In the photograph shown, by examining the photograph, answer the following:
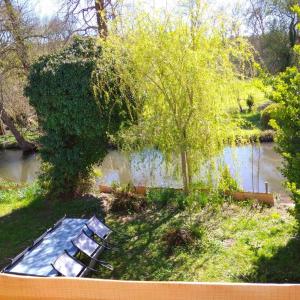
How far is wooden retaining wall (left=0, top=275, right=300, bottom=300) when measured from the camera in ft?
7.93

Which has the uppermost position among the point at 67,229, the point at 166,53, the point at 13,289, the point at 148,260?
the point at 166,53

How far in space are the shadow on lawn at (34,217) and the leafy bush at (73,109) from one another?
0.53 meters

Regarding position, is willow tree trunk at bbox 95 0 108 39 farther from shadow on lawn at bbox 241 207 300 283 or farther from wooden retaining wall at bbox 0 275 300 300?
wooden retaining wall at bbox 0 275 300 300

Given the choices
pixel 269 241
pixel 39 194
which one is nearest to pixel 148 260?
pixel 269 241

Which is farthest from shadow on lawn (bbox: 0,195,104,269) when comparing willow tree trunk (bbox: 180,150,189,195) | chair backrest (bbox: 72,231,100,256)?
willow tree trunk (bbox: 180,150,189,195)

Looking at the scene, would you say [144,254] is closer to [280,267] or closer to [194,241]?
[194,241]

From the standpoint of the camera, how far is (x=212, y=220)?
8133mm

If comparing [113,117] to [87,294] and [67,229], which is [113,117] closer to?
[67,229]

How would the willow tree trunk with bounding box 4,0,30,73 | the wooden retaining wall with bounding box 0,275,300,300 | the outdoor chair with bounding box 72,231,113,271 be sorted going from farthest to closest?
the willow tree trunk with bounding box 4,0,30,73 < the outdoor chair with bounding box 72,231,113,271 < the wooden retaining wall with bounding box 0,275,300,300

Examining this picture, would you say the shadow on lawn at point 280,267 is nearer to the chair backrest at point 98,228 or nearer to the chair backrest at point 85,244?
the chair backrest at point 85,244

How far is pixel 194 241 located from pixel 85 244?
1.91 m

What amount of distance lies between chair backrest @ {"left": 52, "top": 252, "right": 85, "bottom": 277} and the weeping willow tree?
321 cm

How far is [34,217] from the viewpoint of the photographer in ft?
30.8

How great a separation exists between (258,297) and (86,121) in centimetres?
713
